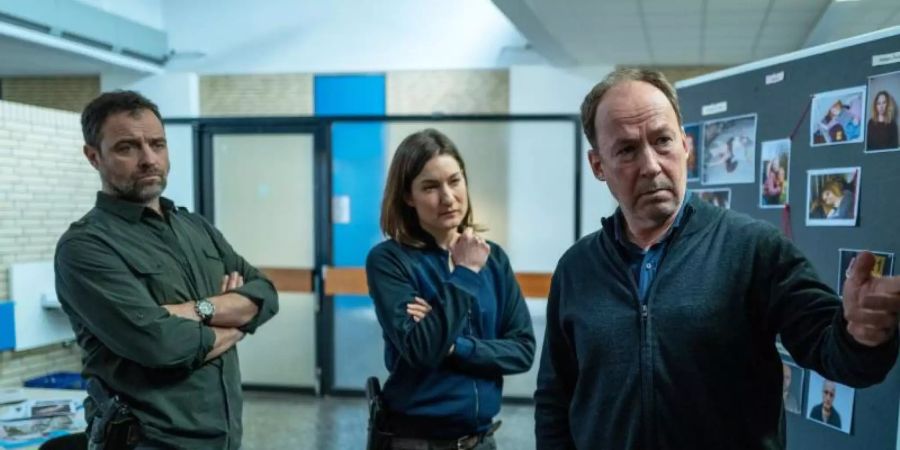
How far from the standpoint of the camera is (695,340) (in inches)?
49.0

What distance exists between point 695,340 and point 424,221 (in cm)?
94

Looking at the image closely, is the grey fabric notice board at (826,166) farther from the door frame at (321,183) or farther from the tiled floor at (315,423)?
the door frame at (321,183)

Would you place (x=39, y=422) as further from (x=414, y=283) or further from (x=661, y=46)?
(x=661, y=46)

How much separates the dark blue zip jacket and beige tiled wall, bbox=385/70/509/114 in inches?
188

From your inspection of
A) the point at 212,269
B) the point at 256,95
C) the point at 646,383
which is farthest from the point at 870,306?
the point at 256,95

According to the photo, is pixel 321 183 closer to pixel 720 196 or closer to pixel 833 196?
pixel 720 196

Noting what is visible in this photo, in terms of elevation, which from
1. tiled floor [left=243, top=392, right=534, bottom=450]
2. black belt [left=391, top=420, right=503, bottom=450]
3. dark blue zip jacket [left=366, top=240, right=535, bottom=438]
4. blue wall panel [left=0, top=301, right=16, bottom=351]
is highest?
dark blue zip jacket [left=366, top=240, right=535, bottom=438]

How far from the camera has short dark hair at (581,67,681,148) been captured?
4.53ft

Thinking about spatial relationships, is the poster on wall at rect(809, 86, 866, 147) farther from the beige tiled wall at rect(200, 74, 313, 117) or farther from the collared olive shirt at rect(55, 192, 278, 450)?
the beige tiled wall at rect(200, 74, 313, 117)

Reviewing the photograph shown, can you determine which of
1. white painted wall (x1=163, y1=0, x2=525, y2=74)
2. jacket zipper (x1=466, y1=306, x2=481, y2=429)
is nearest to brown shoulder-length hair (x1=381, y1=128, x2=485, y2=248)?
jacket zipper (x1=466, y1=306, x2=481, y2=429)

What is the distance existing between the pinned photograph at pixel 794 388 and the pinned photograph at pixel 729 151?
0.66 metres

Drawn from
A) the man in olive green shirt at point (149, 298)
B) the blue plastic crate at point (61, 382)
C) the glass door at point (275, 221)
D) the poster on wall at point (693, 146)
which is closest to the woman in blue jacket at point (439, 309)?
the man in olive green shirt at point (149, 298)

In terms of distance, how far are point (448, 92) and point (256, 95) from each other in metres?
2.12

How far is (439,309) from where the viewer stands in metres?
1.78
